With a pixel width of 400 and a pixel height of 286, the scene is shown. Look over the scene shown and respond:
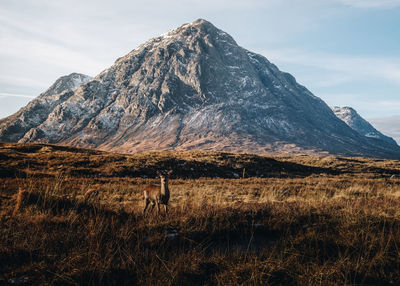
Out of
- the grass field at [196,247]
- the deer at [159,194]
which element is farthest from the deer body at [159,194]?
the grass field at [196,247]

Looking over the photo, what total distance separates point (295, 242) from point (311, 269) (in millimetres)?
1042

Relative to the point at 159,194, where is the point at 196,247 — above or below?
below

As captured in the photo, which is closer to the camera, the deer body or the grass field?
the grass field

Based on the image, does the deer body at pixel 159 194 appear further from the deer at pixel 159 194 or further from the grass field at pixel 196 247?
the grass field at pixel 196 247

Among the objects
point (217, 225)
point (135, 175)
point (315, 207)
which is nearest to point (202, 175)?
point (135, 175)

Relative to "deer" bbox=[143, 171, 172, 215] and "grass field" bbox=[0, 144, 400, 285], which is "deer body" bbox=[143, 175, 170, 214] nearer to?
"deer" bbox=[143, 171, 172, 215]

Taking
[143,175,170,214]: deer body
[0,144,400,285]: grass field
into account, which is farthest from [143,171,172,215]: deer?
[0,144,400,285]: grass field

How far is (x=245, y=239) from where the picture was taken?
5.66m

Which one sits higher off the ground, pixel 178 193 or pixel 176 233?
pixel 176 233

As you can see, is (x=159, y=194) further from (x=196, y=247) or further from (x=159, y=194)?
(x=196, y=247)

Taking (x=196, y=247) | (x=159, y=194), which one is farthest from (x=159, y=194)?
(x=196, y=247)

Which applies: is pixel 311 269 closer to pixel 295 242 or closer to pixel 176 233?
pixel 295 242

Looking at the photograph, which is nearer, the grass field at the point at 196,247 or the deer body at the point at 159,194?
the grass field at the point at 196,247

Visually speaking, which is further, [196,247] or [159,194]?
[159,194]
